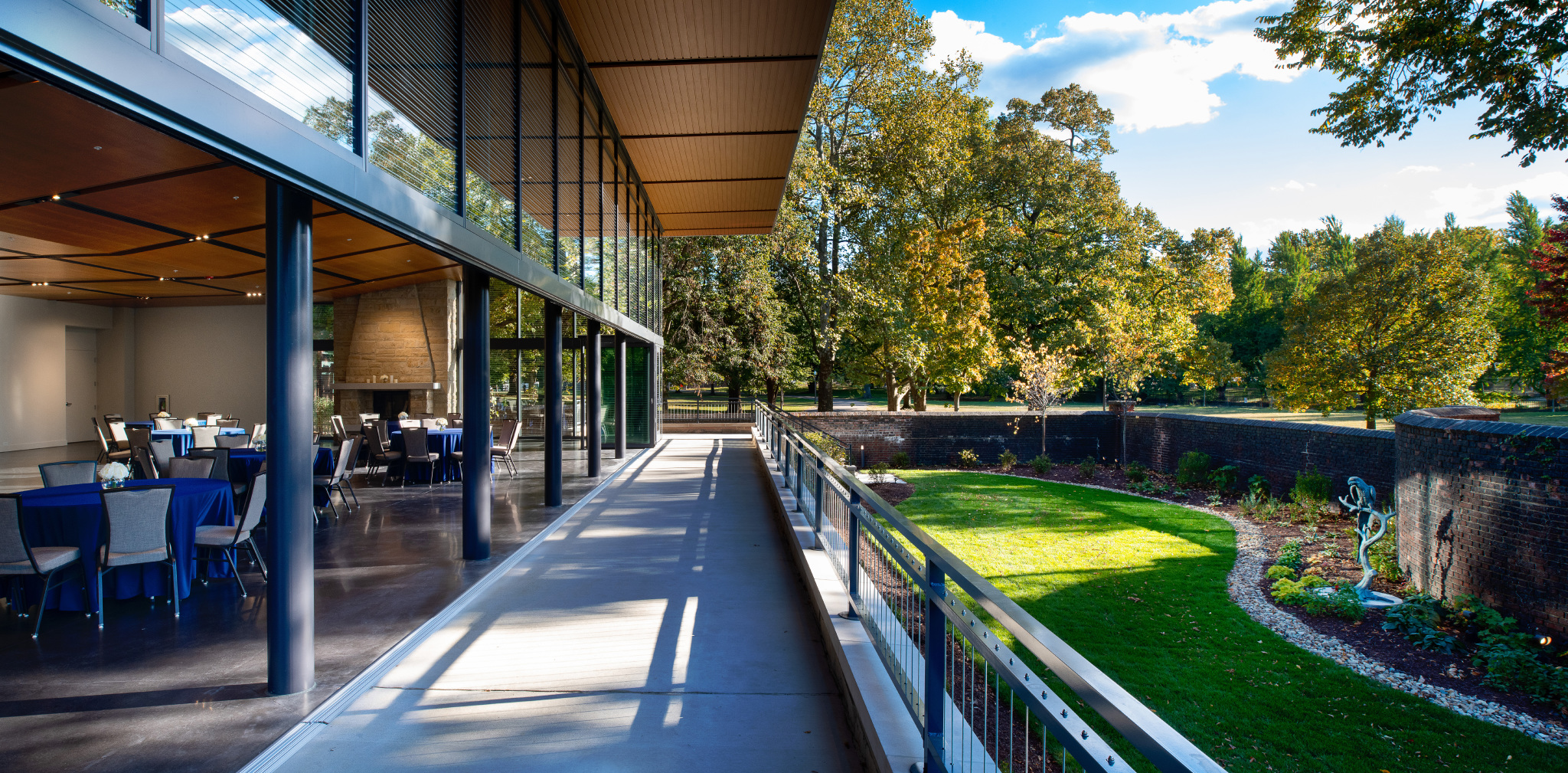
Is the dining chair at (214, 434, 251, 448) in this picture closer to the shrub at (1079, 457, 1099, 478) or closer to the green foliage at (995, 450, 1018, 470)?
the green foliage at (995, 450, 1018, 470)

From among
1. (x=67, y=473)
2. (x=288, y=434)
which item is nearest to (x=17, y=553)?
(x=67, y=473)

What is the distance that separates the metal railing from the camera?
1.16 metres

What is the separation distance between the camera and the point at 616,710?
3.47m

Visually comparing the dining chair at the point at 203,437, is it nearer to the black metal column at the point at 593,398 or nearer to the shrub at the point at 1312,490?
the black metal column at the point at 593,398

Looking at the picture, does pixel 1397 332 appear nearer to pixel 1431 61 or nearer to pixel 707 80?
pixel 1431 61

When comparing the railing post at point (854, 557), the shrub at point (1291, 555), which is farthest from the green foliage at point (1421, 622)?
the railing post at point (854, 557)

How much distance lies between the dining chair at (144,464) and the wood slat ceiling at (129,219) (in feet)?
8.54

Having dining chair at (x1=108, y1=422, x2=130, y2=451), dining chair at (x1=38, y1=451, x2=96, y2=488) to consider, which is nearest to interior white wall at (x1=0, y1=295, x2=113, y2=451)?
dining chair at (x1=108, y1=422, x2=130, y2=451)

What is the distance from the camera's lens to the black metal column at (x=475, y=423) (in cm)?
599

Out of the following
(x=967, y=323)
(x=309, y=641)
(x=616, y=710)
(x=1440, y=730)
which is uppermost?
(x=967, y=323)

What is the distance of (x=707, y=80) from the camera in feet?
27.5

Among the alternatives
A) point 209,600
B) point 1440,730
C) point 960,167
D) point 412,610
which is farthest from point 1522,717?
point 960,167

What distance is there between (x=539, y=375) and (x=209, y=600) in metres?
14.3

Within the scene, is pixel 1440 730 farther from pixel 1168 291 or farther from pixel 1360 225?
pixel 1360 225
